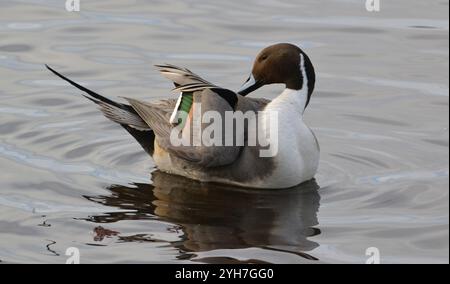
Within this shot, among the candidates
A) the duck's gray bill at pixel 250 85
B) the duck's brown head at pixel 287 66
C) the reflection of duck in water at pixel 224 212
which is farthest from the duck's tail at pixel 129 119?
the duck's brown head at pixel 287 66

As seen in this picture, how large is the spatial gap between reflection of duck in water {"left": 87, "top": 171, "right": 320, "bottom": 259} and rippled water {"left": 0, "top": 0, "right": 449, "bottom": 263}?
0.05ft

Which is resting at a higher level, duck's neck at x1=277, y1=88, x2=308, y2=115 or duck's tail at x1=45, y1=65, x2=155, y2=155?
duck's neck at x1=277, y1=88, x2=308, y2=115

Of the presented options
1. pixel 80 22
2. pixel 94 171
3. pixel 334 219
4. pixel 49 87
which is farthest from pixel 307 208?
pixel 80 22

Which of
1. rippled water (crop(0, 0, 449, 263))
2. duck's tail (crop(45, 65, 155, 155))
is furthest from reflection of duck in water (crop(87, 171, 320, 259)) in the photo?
duck's tail (crop(45, 65, 155, 155))

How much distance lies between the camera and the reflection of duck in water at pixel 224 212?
26.3 feet

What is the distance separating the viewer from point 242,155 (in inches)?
354

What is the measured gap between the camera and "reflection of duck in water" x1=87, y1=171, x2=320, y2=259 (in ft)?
26.3

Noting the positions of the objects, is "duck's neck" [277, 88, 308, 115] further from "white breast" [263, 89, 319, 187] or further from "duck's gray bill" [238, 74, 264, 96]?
"duck's gray bill" [238, 74, 264, 96]

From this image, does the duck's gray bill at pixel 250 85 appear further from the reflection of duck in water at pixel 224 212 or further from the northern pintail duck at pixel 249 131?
the reflection of duck in water at pixel 224 212

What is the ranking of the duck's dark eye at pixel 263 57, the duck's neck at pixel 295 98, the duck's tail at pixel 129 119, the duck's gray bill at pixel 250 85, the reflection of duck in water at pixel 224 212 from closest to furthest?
the reflection of duck in water at pixel 224 212 → the duck's neck at pixel 295 98 → the duck's dark eye at pixel 263 57 → the duck's gray bill at pixel 250 85 → the duck's tail at pixel 129 119

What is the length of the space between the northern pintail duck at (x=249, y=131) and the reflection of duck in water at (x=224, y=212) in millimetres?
117
